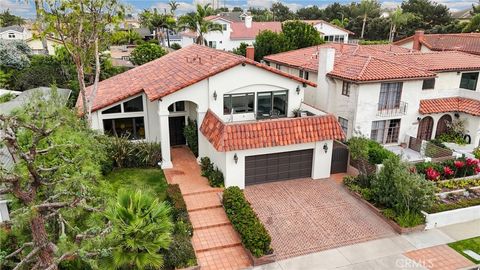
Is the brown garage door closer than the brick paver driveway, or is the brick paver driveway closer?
the brick paver driveway

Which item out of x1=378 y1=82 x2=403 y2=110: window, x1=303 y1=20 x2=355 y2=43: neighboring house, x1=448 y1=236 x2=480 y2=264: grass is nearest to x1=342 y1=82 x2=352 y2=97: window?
x1=378 y1=82 x2=403 y2=110: window

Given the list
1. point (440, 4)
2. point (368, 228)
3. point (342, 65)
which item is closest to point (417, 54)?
point (342, 65)

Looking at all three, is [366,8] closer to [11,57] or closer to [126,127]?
[11,57]

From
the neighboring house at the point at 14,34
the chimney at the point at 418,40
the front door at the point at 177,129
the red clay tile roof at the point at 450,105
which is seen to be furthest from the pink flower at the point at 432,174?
the neighboring house at the point at 14,34

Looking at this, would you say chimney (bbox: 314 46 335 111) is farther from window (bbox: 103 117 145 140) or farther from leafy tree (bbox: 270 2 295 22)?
leafy tree (bbox: 270 2 295 22)

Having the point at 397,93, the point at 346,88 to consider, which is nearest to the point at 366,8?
the point at 397,93

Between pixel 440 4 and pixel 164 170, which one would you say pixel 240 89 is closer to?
pixel 164 170
